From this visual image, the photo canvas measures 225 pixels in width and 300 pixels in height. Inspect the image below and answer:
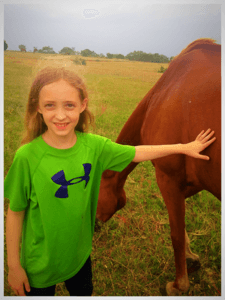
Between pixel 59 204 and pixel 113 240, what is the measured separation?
1.44 metres

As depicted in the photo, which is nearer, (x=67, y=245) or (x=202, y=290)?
(x=67, y=245)

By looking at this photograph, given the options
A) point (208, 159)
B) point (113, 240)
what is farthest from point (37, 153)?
point (113, 240)

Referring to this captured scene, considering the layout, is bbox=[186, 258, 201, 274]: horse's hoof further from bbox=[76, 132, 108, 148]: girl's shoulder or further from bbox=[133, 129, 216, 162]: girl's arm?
bbox=[76, 132, 108, 148]: girl's shoulder

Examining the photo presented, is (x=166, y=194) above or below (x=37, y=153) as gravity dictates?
below

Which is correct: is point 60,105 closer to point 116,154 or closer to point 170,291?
point 116,154

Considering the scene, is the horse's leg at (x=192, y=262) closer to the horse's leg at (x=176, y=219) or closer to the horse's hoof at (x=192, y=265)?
the horse's hoof at (x=192, y=265)

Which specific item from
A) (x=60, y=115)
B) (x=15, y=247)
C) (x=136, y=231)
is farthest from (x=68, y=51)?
(x=136, y=231)

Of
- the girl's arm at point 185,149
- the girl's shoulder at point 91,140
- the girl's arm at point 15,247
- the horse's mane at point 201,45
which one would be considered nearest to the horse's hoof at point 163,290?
the girl's arm at point 15,247

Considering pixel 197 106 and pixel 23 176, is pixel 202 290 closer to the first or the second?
Answer: pixel 197 106

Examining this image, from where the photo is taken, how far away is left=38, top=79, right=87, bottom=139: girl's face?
31.7 inches

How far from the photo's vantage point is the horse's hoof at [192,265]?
1.76 m

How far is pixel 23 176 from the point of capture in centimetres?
81

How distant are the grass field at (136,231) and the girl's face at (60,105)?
0.16 metres

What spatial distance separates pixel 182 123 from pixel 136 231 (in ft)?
5.10
